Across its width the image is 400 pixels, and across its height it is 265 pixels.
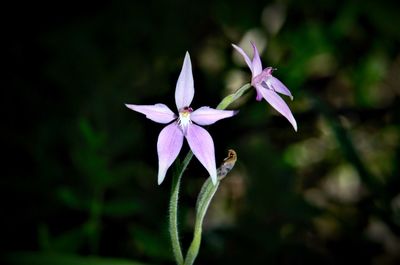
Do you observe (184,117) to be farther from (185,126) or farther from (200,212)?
(200,212)

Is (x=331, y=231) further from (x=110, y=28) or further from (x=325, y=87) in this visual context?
(x=110, y=28)

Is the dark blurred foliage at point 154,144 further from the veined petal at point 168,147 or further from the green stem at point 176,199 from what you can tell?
the veined petal at point 168,147

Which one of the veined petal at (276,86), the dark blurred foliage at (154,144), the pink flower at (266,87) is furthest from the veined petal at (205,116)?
the dark blurred foliage at (154,144)

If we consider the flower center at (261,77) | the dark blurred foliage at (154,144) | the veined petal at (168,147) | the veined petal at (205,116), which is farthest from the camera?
the dark blurred foliage at (154,144)

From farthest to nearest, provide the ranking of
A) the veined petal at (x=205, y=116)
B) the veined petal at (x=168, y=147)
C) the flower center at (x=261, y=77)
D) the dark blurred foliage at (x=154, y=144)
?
the dark blurred foliage at (x=154, y=144)
the flower center at (x=261, y=77)
the veined petal at (x=205, y=116)
the veined petal at (x=168, y=147)

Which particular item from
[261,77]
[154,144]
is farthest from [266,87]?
[154,144]

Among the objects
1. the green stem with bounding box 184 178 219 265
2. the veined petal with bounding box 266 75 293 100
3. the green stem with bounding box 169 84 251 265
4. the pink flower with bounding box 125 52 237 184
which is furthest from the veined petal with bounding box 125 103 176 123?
the veined petal with bounding box 266 75 293 100
